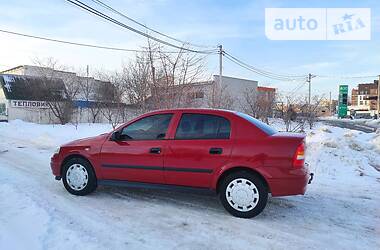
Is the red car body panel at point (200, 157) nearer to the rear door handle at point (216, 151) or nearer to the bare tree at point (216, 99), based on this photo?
the rear door handle at point (216, 151)

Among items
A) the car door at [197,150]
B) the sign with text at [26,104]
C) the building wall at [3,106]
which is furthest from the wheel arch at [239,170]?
the building wall at [3,106]

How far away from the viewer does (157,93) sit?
1644 cm

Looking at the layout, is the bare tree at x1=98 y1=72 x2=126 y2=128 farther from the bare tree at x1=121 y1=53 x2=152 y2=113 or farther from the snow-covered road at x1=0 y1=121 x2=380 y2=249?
→ the snow-covered road at x1=0 y1=121 x2=380 y2=249

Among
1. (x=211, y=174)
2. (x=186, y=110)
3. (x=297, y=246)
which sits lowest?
(x=297, y=246)

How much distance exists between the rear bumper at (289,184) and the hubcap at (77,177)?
3175 mm

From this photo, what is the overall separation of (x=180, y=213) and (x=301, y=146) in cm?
202

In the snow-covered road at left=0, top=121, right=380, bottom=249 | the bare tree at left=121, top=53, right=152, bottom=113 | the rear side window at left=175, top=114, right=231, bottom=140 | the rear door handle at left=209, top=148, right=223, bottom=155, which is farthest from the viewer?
the bare tree at left=121, top=53, right=152, bottom=113

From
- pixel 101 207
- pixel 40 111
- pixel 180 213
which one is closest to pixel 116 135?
pixel 101 207

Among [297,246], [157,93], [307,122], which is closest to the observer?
[297,246]

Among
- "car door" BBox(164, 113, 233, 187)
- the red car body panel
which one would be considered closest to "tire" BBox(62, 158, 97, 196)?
the red car body panel

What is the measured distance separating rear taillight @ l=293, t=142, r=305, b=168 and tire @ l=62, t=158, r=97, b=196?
3.36 meters

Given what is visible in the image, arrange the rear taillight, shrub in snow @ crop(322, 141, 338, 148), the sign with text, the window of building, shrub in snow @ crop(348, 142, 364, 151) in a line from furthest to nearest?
the window of building
the sign with text
shrub in snow @ crop(348, 142, 364, 151)
shrub in snow @ crop(322, 141, 338, 148)
the rear taillight

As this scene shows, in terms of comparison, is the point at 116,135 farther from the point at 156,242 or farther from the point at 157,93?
the point at 157,93

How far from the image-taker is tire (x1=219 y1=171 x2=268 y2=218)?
16.4 feet
